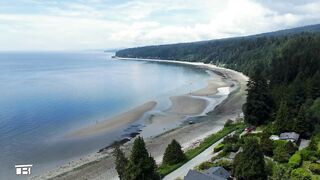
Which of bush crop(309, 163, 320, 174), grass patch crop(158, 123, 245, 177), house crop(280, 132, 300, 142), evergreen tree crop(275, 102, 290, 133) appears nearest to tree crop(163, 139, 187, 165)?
grass patch crop(158, 123, 245, 177)

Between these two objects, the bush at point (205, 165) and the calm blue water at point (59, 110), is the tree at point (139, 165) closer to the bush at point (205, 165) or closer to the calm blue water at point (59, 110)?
the bush at point (205, 165)

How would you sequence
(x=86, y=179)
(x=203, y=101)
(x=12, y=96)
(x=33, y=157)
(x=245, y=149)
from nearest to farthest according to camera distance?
(x=245, y=149) → (x=86, y=179) → (x=33, y=157) → (x=203, y=101) → (x=12, y=96)

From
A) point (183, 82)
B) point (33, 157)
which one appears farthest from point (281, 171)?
point (183, 82)

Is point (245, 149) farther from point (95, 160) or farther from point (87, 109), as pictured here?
point (87, 109)

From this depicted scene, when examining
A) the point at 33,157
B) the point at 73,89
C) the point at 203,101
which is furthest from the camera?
the point at 73,89

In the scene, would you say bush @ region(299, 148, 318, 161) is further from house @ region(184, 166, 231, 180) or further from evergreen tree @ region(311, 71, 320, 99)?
evergreen tree @ region(311, 71, 320, 99)

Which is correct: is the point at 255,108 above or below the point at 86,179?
above
